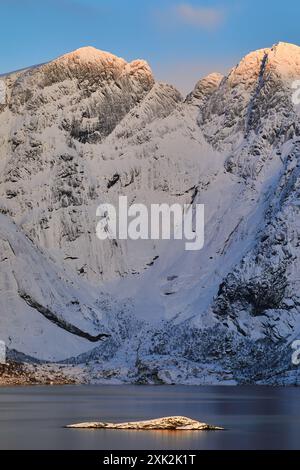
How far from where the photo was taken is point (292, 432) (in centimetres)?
18750

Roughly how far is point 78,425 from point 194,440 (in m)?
26.9
